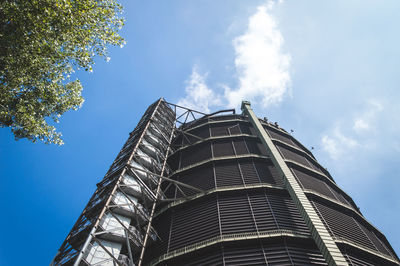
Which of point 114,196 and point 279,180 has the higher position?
point 279,180

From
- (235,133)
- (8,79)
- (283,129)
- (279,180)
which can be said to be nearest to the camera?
(8,79)

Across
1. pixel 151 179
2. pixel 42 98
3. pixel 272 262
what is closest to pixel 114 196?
pixel 151 179

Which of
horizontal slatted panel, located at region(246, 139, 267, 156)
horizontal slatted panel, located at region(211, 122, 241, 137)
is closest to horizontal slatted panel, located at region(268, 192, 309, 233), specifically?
horizontal slatted panel, located at region(246, 139, 267, 156)

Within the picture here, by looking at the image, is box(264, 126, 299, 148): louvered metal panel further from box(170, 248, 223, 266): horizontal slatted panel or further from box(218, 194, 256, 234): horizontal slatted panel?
box(170, 248, 223, 266): horizontal slatted panel

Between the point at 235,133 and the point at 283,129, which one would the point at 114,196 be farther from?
the point at 283,129

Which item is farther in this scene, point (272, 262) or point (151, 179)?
point (151, 179)

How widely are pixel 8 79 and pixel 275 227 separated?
12.2 m

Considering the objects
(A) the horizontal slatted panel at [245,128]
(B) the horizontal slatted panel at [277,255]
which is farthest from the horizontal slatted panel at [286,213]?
(A) the horizontal slatted panel at [245,128]

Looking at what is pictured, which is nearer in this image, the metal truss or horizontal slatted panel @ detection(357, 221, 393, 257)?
the metal truss

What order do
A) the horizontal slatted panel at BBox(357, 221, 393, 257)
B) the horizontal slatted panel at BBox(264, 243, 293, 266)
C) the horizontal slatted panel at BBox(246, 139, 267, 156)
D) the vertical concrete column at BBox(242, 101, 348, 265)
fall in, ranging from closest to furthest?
the vertical concrete column at BBox(242, 101, 348, 265) → the horizontal slatted panel at BBox(264, 243, 293, 266) → the horizontal slatted panel at BBox(357, 221, 393, 257) → the horizontal slatted panel at BBox(246, 139, 267, 156)

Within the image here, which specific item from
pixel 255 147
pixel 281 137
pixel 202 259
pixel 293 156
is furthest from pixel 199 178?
pixel 281 137

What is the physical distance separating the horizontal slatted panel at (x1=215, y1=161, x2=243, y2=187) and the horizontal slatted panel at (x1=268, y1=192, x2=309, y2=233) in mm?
2140

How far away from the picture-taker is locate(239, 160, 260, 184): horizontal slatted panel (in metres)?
13.3

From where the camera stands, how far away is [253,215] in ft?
35.8
